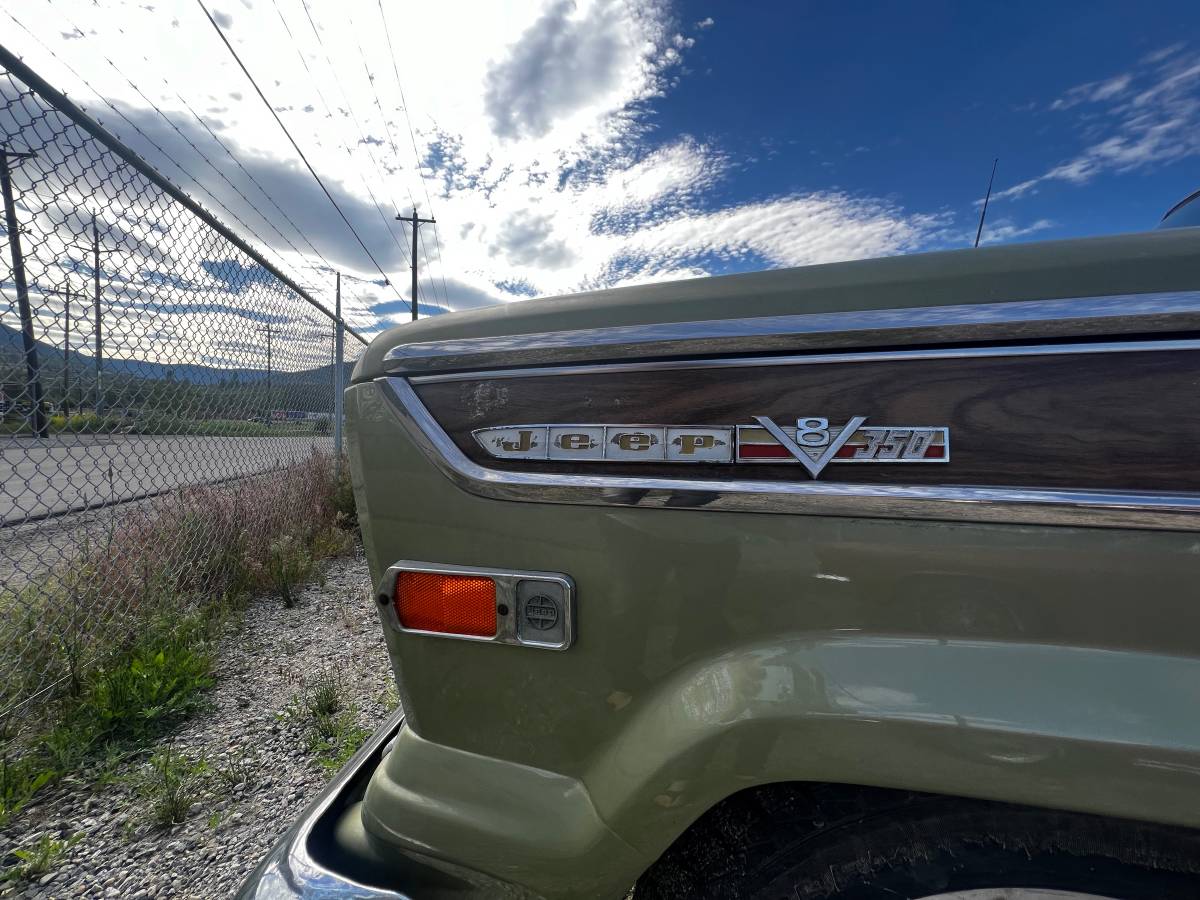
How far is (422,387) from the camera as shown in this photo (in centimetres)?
105

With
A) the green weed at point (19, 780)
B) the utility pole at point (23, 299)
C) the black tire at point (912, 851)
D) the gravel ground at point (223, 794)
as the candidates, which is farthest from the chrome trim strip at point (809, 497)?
the utility pole at point (23, 299)

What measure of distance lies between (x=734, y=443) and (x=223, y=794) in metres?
2.47

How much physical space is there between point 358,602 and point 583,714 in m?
3.72

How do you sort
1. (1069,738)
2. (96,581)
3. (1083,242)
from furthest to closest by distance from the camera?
(96,581)
(1083,242)
(1069,738)

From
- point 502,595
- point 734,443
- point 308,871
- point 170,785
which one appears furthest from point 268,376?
point 734,443

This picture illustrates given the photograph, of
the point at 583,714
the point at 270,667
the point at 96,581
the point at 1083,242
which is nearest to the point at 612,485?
the point at 583,714

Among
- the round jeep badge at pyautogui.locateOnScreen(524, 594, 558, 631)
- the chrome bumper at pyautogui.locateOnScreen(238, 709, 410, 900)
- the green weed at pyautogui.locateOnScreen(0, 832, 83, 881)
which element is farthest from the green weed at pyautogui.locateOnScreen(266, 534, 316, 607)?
the round jeep badge at pyautogui.locateOnScreen(524, 594, 558, 631)

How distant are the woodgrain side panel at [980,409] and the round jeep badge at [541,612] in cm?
22

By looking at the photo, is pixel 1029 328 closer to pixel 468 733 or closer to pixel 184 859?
pixel 468 733

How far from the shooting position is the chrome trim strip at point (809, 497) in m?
0.70

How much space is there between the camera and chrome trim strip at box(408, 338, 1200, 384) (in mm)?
725

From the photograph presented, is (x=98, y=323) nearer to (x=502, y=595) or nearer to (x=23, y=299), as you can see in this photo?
(x=23, y=299)

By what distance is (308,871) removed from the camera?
3.36ft

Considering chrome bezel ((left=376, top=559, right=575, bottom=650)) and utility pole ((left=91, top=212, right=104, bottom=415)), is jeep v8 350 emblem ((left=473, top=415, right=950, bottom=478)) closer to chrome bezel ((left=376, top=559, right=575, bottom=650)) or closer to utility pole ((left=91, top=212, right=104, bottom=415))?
chrome bezel ((left=376, top=559, right=575, bottom=650))
